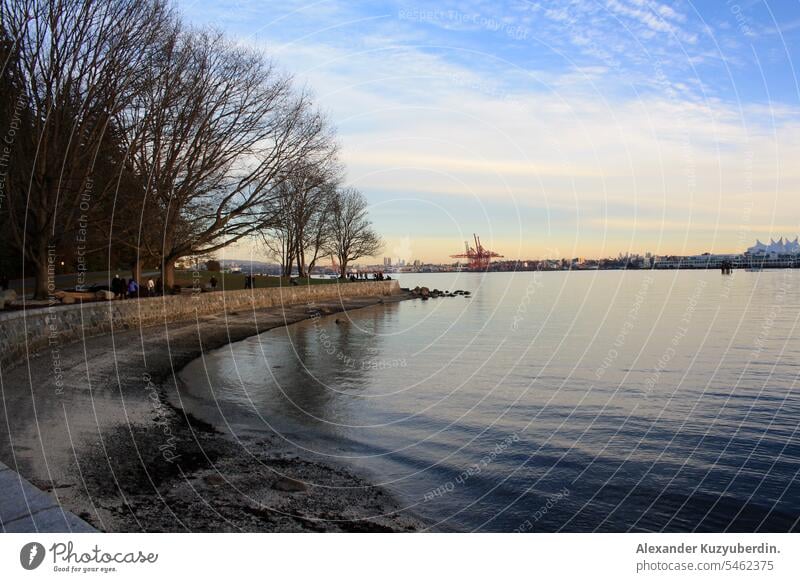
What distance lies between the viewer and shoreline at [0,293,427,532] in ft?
33.1

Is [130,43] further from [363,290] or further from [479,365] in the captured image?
[363,290]

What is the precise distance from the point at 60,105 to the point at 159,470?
24644mm

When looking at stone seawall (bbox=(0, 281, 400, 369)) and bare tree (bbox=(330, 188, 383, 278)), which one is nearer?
stone seawall (bbox=(0, 281, 400, 369))

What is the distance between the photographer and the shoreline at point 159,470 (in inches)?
397

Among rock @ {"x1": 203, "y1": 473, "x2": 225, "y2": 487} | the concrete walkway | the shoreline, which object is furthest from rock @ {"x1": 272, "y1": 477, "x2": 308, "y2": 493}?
the concrete walkway

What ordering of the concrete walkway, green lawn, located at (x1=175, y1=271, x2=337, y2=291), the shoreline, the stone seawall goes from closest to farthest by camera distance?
the concrete walkway < the shoreline < the stone seawall < green lawn, located at (x1=175, y1=271, x2=337, y2=291)

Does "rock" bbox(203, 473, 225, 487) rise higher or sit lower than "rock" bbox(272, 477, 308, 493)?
higher

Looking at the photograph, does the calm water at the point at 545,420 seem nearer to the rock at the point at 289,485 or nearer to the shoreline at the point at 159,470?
the shoreline at the point at 159,470

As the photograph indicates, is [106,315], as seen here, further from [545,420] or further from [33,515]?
[33,515]

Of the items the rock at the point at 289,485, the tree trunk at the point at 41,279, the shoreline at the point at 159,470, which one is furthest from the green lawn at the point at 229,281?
the rock at the point at 289,485

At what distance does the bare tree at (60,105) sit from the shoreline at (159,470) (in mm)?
13313

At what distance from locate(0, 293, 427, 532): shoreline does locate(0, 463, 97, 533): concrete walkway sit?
5.33 ft

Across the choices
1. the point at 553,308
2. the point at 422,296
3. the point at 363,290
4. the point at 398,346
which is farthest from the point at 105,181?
the point at 422,296

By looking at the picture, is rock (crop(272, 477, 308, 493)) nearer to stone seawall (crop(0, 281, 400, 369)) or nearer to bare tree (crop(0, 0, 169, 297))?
stone seawall (crop(0, 281, 400, 369))
